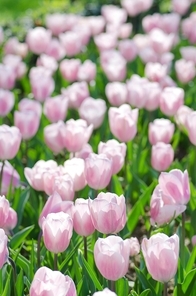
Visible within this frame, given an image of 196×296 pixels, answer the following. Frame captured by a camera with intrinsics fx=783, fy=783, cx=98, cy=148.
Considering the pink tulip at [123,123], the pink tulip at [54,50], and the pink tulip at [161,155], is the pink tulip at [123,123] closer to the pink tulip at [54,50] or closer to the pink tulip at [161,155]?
the pink tulip at [161,155]

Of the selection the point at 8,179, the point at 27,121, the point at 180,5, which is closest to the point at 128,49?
the point at 180,5

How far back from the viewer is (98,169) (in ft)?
9.55

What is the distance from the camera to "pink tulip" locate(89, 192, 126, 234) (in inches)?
99.1

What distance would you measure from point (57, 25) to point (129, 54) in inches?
31.8

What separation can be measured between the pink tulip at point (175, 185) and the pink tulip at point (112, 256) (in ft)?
1.44

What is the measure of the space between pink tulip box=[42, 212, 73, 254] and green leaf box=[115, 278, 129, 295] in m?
0.27

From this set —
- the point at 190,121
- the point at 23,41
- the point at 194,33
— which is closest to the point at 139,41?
the point at 194,33

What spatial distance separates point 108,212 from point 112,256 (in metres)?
0.23

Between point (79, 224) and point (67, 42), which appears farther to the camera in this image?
point (67, 42)

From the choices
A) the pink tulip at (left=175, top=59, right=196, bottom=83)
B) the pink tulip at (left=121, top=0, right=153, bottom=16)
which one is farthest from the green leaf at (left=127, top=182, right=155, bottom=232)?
the pink tulip at (left=121, top=0, right=153, bottom=16)

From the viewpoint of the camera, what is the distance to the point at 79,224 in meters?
2.66

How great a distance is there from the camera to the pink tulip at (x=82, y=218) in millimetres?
2629

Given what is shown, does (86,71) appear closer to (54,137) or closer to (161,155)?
(54,137)

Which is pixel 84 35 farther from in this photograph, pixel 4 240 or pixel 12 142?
pixel 4 240
